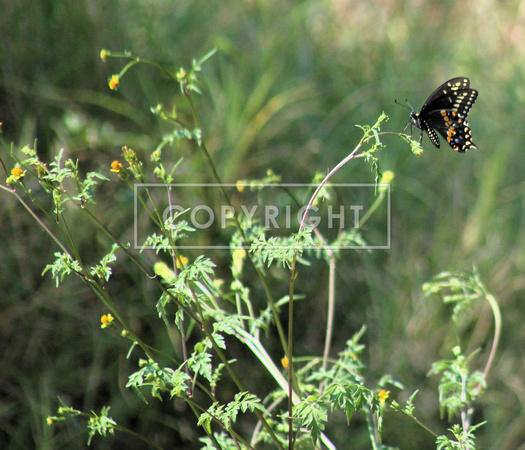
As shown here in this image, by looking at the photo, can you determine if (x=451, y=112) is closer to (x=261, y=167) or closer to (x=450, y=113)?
(x=450, y=113)

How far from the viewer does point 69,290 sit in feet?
6.21

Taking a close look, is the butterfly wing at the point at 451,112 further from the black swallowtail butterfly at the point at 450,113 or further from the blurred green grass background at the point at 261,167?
the blurred green grass background at the point at 261,167

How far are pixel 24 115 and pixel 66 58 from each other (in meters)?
0.30

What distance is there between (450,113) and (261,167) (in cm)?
107

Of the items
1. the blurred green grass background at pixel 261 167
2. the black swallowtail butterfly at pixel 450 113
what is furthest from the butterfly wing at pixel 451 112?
the blurred green grass background at pixel 261 167

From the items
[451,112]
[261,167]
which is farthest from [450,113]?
[261,167]

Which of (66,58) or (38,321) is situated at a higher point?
(66,58)

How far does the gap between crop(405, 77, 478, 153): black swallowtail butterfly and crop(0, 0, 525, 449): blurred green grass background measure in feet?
2.39

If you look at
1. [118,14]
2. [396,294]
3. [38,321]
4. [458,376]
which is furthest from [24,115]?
[458,376]

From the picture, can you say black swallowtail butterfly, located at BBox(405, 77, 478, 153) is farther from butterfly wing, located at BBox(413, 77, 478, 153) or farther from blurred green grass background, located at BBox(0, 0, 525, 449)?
blurred green grass background, located at BBox(0, 0, 525, 449)

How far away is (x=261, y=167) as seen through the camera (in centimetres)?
228

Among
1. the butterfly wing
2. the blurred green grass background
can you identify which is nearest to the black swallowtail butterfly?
the butterfly wing

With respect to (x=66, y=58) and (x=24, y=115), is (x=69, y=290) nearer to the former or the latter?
(x=24, y=115)

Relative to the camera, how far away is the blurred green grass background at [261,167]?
1856 mm
